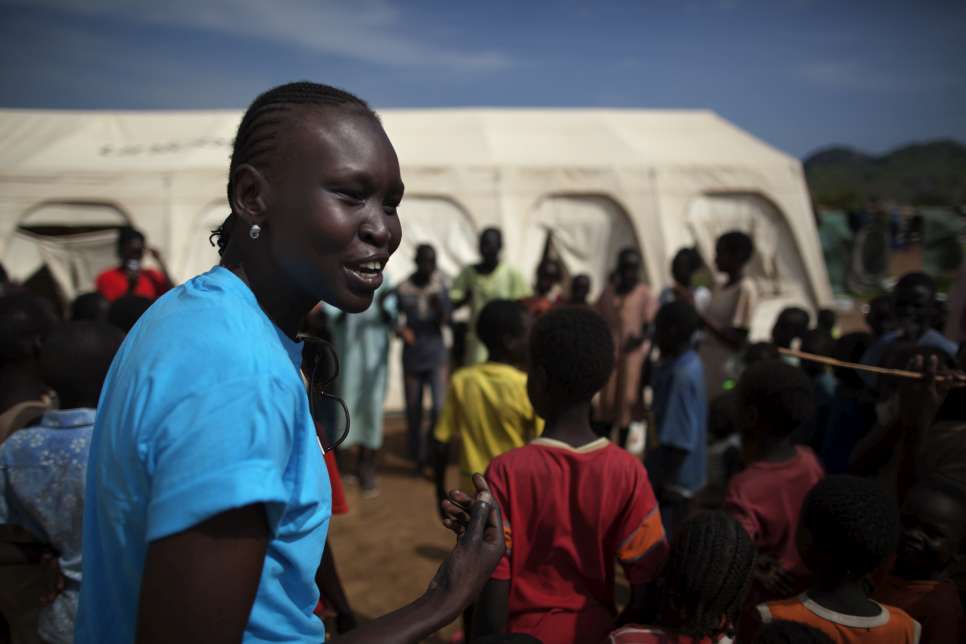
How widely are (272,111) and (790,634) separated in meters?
1.56

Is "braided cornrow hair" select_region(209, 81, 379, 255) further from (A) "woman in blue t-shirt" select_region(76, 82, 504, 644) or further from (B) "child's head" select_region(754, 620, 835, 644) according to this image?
(B) "child's head" select_region(754, 620, 835, 644)

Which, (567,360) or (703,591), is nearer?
(703,591)

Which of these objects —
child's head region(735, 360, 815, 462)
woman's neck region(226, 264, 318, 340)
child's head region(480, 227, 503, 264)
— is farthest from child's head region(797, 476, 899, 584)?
child's head region(480, 227, 503, 264)

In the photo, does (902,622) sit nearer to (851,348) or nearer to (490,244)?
(851,348)

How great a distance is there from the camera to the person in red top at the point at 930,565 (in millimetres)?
1811

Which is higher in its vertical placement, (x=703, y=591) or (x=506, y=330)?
(x=506, y=330)

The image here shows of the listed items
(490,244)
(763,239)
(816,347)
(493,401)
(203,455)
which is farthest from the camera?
(763,239)

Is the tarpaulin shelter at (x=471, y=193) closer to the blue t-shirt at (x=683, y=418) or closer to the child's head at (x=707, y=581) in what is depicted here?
the blue t-shirt at (x=683, y=418)

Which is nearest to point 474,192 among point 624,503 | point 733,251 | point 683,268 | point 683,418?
point 683,268

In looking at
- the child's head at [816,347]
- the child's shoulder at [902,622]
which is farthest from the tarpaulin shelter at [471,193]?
the child's shoulder at [902,622]

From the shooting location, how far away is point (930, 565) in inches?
73.6

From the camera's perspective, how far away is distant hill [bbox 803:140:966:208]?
51.9m

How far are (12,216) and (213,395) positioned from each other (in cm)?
903

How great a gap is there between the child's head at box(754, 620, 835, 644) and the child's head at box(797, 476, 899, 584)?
25 cm
